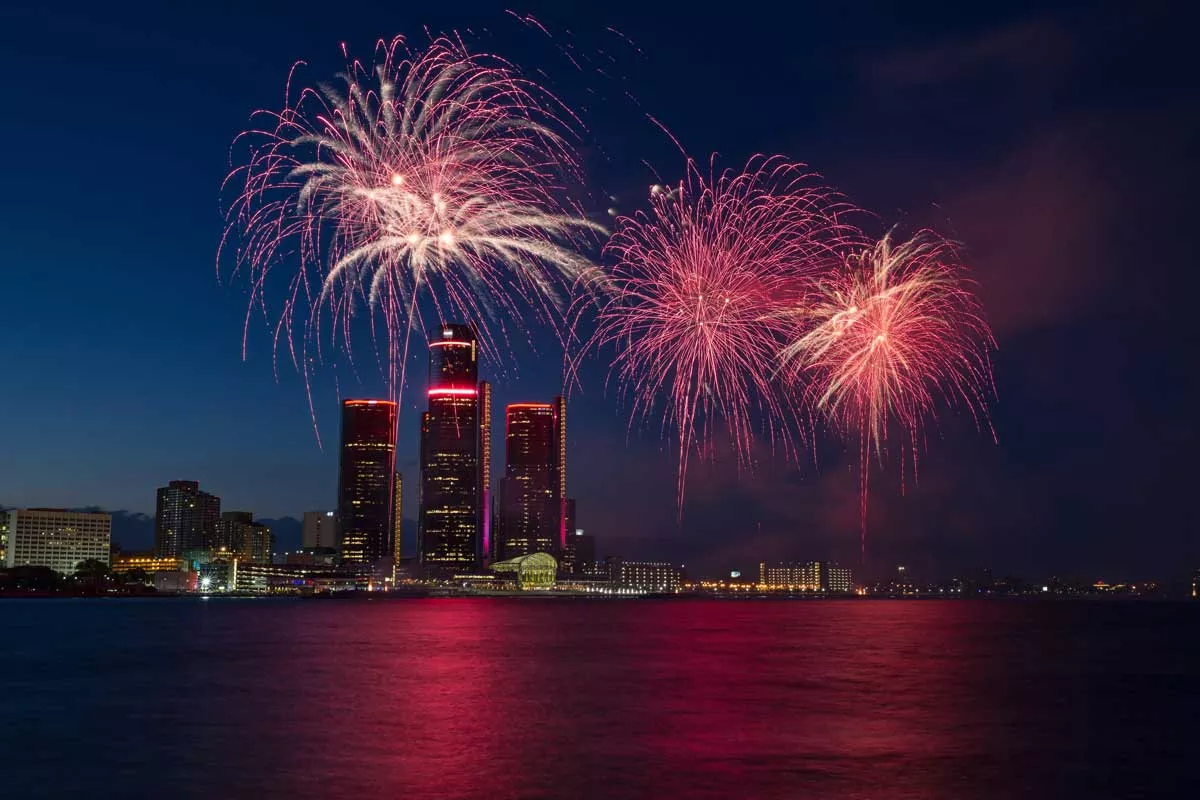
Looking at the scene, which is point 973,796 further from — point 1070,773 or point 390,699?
point 390,699

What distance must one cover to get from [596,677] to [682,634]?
46.4 meters

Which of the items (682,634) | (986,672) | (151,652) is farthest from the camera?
(682,634)

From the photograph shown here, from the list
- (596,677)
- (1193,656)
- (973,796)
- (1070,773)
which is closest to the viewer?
(973,796)

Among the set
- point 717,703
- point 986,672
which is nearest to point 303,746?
point 717,703

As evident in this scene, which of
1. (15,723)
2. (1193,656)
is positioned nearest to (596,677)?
(15,723)

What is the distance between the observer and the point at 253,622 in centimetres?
12575

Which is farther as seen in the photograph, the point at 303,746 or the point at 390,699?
the point at 390,699

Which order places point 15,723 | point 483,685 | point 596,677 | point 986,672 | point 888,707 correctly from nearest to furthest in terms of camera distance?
1. point 15,723
2. point 888,707
3. point 483,685
4. point 596,677
5. point 986,672

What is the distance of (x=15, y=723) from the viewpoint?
37812mm

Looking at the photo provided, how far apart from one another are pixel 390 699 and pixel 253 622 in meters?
88.7

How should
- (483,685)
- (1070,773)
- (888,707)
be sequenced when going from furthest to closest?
(483,685) < (888,707) < (1070,773)

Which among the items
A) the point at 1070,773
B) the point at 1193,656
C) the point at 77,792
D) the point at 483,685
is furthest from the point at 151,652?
the point at 1193,656

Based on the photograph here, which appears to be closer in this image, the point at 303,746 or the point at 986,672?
the point at 303,746

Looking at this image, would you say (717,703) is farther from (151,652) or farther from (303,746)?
(151,652)
